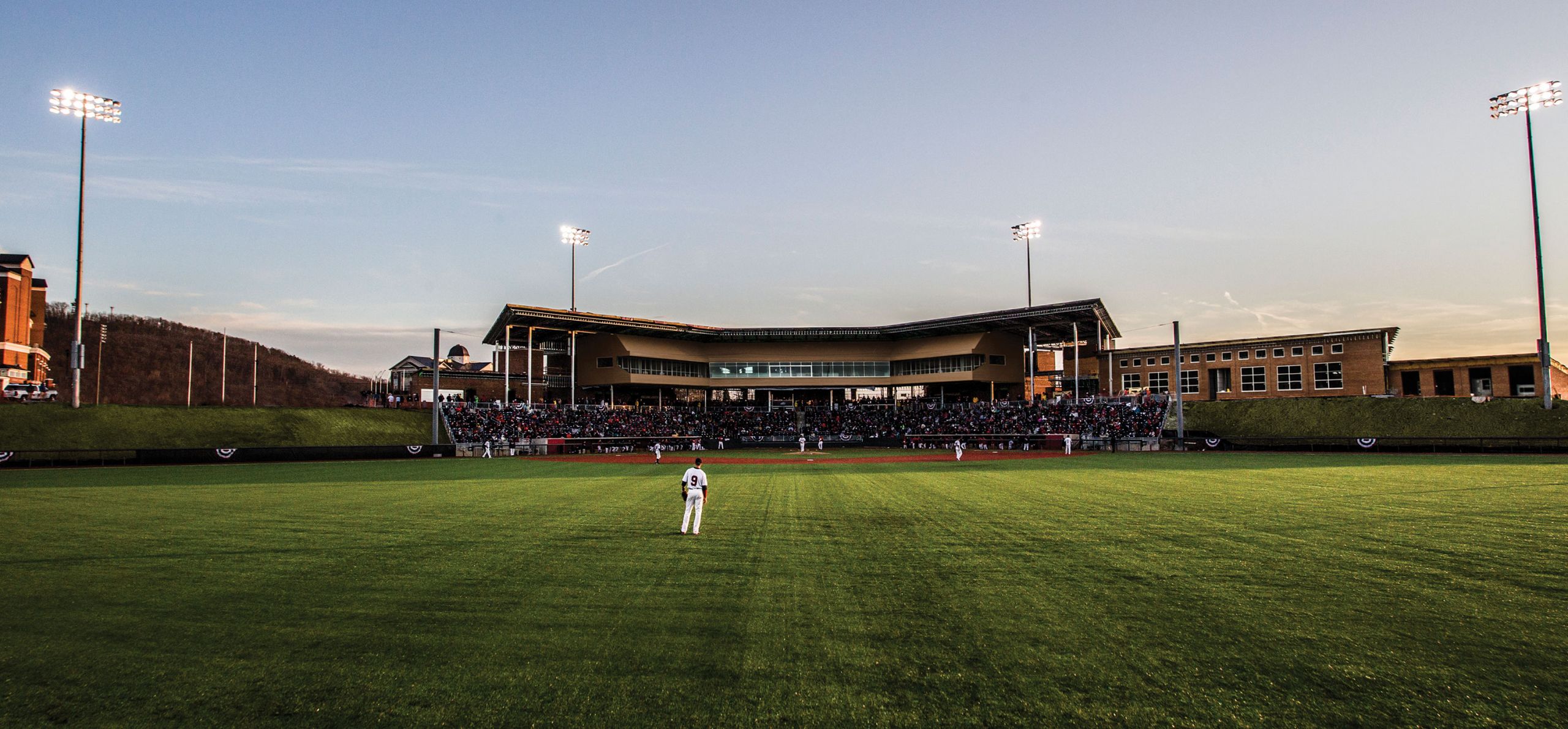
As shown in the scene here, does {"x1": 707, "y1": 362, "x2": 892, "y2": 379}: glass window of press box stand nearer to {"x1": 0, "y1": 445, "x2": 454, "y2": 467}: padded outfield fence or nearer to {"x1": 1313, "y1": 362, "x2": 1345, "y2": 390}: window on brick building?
{"x1": 1313, "y1": 362, "x2": 1345, "y2": 390}: window on brick building

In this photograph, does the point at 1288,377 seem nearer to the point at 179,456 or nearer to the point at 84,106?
the point at 179,456

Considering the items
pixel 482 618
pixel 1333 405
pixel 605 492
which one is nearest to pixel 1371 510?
pixel 482 618

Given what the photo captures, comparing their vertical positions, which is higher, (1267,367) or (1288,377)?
(1267,367)

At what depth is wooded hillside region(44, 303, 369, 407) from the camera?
279 feet

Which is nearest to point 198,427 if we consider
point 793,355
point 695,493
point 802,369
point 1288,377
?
point 793,355

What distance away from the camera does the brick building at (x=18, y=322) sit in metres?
50.1

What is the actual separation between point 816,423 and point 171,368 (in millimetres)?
87975

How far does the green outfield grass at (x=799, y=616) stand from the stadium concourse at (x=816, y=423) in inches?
1309

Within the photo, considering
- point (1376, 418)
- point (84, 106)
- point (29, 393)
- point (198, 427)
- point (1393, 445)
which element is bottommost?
point (1393, 445)

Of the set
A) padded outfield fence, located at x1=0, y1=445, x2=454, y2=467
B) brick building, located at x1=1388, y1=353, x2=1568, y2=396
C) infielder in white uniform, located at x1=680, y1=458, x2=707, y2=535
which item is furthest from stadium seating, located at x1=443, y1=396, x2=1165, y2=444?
infielder in white uniform, located at x1=680, y1=458, x2=707, y2=535

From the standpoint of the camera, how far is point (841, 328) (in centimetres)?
6781

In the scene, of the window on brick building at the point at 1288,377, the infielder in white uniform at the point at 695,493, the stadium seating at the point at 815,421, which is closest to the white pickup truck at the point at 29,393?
Answer: the stadium seating at the point at 815,421

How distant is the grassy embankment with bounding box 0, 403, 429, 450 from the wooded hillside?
29.6 meters

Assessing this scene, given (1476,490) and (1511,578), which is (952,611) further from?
(1476,490)
